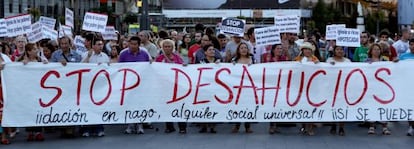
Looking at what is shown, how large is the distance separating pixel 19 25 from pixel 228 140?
169 inches

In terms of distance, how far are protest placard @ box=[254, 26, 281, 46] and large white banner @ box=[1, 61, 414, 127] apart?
127 cm

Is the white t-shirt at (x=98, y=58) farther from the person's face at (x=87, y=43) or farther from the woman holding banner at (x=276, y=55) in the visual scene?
the woman holding banner at (x=276, y=55)

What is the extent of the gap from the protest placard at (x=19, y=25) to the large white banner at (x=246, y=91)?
2240 mm

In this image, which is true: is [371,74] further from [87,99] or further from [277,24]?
[87,99]

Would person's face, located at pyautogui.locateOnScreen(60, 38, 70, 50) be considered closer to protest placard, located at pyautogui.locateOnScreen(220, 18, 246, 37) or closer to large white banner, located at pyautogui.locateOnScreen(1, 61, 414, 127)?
large white banner, located at pyautogui.locateOnScreen(1, 61, 414, 127)

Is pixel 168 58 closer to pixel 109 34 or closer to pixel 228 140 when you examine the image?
pixel 228 140

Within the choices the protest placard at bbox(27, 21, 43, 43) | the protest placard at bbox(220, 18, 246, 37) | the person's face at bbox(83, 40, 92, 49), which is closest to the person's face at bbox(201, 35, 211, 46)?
the protest placard at bbox(220, 18, 246, 37)

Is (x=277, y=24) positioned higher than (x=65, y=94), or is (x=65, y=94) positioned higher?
(x=277, y=24)

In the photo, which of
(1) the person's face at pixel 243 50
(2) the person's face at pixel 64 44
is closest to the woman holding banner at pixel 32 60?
(2) the person's face at pixel 64 44

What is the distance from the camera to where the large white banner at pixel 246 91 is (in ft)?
36.5

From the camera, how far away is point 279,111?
11234mm

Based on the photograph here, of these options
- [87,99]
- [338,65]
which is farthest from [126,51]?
[338,65]

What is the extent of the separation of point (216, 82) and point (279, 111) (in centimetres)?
94

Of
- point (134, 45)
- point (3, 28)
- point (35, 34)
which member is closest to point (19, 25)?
point (35, 34)
